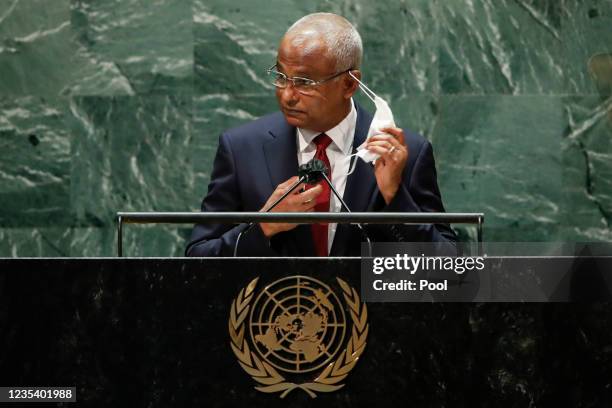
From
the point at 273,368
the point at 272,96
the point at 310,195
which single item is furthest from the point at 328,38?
the point at 272,96

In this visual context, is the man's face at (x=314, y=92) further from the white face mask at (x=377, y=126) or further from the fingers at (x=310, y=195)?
the fingers at (x=310, y=195)

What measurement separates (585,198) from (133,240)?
7.06 ft

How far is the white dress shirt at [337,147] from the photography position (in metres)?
3.60

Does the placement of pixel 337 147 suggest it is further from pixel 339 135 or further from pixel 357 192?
pixel 357 192

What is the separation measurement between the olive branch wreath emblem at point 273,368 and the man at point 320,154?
754 mm

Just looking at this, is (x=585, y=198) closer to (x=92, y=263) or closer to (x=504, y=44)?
(x=504, y=44)

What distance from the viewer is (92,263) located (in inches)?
101

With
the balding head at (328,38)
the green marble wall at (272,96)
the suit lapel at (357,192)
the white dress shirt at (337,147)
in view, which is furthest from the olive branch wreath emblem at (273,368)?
the green marble wall at (272,96)

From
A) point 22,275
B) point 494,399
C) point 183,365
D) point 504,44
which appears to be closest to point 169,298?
point 183,365

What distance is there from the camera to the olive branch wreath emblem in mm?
2525

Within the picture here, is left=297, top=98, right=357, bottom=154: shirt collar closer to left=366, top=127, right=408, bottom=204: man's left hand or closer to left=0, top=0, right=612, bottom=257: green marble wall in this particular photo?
left=366, top=127, right=408, bottom=204: man's left hand

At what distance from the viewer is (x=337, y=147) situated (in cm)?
365

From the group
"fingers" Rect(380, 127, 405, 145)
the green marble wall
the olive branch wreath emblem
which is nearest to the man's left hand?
"fingers" Rect(380, 127, 405, 145)

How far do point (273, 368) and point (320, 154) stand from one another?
48.2 inches
